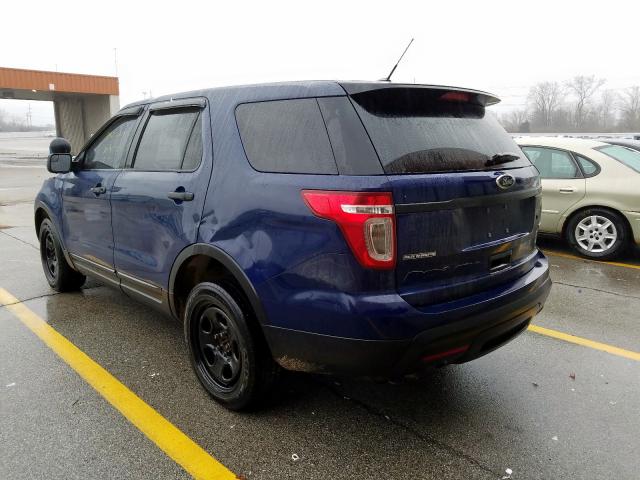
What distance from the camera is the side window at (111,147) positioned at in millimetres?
3871

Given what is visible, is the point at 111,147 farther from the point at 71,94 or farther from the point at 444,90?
the point at 71,94

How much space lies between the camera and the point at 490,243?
2611 millimetres

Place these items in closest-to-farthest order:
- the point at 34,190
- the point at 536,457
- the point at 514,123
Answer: the point at 536,457
the point at 34,190
the point at 514,123

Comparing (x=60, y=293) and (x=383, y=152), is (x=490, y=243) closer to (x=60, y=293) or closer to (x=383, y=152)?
(x=383, y=152)

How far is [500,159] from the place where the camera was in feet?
9.21

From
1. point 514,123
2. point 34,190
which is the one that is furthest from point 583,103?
point 34,190

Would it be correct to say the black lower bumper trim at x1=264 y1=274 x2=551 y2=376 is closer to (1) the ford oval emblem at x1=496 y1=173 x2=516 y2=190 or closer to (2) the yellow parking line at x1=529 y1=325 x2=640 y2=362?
(1) the ford oval emblem at x1=496 y1=173 x2=516 y2=190

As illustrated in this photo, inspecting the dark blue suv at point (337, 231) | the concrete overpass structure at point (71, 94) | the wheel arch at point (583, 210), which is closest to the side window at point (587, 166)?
the wheel arch at point (583, 210)

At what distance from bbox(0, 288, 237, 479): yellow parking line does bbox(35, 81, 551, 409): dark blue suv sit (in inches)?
13.9

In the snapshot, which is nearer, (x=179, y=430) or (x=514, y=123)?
(x=179, y=430)

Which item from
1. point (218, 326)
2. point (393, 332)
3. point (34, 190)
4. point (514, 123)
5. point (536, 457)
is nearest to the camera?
point (393, 332)

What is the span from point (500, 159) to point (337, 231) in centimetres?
114

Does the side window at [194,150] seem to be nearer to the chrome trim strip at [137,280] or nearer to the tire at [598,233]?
the chrome trim strip at [137,280]

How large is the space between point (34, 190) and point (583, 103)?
37941 mm
